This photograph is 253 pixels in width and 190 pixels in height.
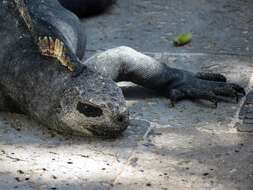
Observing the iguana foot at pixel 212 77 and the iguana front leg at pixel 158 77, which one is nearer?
the iguana front leg at pixel 158 77

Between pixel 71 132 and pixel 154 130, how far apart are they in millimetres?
517

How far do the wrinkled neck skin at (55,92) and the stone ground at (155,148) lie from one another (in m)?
0.12

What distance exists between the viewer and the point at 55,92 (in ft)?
13.6

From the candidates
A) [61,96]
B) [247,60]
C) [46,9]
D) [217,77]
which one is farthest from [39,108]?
[247,60]

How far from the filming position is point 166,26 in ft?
21.4

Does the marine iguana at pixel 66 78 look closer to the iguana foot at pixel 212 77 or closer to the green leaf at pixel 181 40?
the iguana foot at pixel 212 77

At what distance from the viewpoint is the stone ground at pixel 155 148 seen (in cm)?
371

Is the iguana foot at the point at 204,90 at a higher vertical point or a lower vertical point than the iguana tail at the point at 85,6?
higher

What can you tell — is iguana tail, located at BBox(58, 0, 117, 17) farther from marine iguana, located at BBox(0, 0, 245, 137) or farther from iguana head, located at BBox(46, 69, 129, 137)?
iguana head, located at BBox(46, 69, 129, 137)

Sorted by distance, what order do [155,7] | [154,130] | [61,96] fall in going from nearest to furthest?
[61,96] < [154,130] < [155,7]

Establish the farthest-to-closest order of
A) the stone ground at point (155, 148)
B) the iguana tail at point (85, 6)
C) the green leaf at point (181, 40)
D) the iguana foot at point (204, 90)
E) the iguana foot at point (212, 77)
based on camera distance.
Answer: the iguana tail at point (85, 6), the green leaf at point (181, 40), the iguana foot at point (212, 77), the iguana foot at point (204, 90), the stone ground at point (155, 148)

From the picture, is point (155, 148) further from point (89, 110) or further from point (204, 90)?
point (204, 90)

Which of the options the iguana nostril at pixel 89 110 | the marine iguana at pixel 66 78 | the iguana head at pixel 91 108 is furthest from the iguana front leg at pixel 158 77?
the iguana nostril at pixel 89 110

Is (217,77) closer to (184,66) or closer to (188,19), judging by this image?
(184,66)
